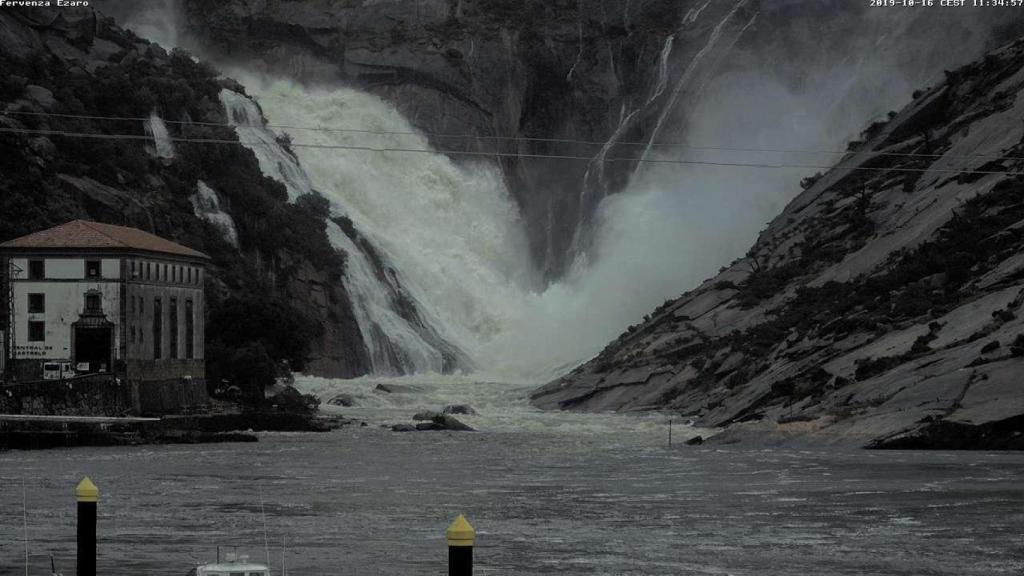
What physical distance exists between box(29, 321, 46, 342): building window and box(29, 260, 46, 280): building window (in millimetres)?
2066

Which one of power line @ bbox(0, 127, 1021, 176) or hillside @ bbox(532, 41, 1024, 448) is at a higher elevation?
power line @ bbox(0, 127, 1021, 176)

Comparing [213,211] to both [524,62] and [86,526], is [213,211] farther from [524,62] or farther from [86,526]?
[86,526]

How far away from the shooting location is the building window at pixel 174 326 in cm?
9988

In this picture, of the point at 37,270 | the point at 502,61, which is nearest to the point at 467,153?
the point at 502,61

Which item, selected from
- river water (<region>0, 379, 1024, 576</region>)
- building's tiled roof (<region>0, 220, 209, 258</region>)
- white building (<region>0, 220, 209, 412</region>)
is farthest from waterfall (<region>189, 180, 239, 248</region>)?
river water (<region>0, 379, 1024, 576</region>)

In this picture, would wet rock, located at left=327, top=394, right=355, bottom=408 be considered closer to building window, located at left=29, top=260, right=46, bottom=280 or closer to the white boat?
building window, located at left=29, top=260, right=46, bottom=280

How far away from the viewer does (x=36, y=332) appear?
3716 inches

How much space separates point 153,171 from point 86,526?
10294cm

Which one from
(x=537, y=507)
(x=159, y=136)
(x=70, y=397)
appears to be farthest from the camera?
(x=159, y=136)

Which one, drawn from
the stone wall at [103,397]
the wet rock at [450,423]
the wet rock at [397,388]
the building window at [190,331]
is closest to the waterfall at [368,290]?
the wet rock at [397,388]

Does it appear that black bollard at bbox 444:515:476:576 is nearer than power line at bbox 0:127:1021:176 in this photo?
Yes

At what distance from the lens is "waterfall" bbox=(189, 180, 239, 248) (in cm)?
13738

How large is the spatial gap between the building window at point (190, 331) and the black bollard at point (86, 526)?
222 feet

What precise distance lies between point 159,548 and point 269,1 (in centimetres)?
14105
